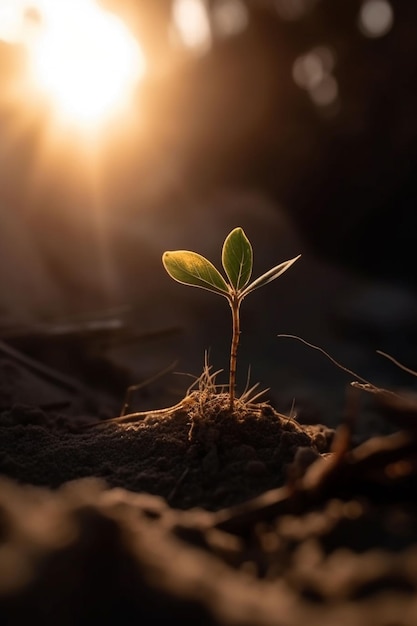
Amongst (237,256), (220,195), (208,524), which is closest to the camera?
(208,524)

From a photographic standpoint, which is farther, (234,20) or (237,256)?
(234,20)

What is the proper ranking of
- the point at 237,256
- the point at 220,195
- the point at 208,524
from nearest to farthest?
the point at 208,524 → the point at 237,256 → the point at 220,195

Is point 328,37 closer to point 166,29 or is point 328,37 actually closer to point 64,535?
point 166,29

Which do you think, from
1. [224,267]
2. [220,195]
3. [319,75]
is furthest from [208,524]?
[319,75]

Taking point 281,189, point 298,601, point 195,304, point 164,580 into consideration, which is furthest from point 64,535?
point 281,189

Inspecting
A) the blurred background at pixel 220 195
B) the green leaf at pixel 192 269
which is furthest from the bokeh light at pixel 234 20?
the green leaf at pixel 192 269

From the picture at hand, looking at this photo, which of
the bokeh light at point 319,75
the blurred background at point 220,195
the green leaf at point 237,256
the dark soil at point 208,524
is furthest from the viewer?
the bokeh light at point 319,75

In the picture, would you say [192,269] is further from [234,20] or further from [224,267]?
[234,20]

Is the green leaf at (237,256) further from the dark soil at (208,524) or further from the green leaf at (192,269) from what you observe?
the dark soil at (208,524)
